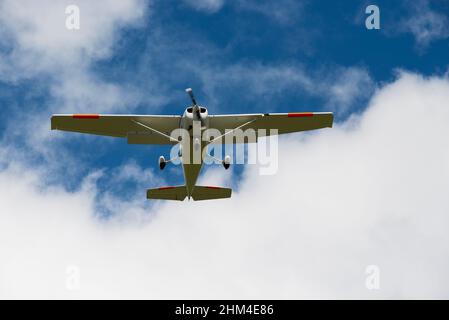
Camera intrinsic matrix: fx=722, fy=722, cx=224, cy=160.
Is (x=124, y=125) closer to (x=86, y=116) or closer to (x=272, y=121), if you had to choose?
(x=86, y=116)

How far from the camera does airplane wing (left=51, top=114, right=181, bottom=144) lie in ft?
101

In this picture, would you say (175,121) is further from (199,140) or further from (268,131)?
(268,131)

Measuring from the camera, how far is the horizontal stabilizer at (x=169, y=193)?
32.5m

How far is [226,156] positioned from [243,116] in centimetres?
281

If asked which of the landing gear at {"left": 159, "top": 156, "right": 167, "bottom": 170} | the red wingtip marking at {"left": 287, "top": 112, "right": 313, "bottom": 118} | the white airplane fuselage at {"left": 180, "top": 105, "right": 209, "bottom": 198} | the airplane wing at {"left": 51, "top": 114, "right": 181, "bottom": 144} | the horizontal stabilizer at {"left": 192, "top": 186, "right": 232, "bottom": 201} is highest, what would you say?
the red wingtip marking at {"left": 287, "top": 112, "right": 313, "bottom": 118}

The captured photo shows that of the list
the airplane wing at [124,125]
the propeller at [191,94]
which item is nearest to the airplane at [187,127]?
the airplane wing at [124,125]

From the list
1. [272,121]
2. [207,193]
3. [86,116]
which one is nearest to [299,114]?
[272,121]

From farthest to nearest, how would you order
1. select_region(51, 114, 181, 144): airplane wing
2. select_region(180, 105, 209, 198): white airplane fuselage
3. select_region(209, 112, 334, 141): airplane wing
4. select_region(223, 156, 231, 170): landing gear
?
select_region(209, 112, 334, 141): airplane wing → select_region(51, 114, 181, 144): airplane wing → select_region(223, 156, 231, 170): landing gear → select_region(180, 105, 209, 198): white airplane fuselage

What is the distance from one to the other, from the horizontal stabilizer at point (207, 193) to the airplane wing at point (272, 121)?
2644 mm

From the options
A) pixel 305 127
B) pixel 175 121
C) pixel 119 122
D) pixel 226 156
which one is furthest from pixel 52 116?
pixel 305 127

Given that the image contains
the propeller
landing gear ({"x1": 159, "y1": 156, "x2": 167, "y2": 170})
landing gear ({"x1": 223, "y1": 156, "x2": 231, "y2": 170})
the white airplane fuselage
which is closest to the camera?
the propeller

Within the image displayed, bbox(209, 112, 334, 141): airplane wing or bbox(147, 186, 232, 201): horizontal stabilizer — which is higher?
bbox(209, 112, 334, 141): airplane wing

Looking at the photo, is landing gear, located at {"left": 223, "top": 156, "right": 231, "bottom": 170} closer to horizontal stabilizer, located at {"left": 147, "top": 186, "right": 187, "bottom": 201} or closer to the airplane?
the airplane

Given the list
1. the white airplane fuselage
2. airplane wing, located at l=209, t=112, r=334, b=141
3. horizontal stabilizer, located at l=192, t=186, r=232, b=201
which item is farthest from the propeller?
horizontal stabilizer, located at l=192, t=186, r=232, b=201
